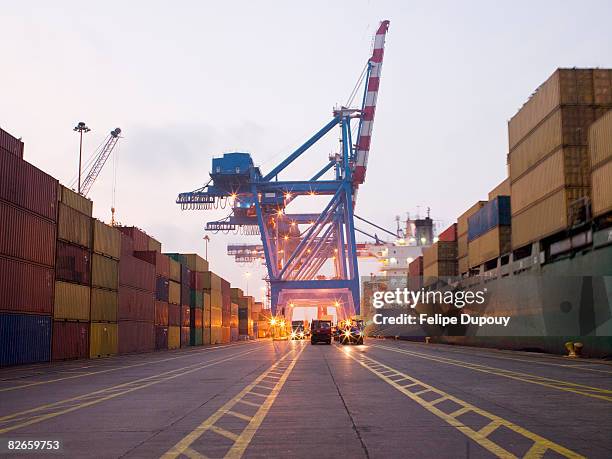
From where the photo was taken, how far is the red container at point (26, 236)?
91.9 feet

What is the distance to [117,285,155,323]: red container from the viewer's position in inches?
1719

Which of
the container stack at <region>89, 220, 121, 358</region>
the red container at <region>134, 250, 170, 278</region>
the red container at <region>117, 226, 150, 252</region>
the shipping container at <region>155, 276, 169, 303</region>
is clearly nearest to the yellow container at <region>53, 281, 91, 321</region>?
the container stack at <region>89, 220, 121, 358</region>

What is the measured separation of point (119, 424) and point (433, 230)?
353 ft

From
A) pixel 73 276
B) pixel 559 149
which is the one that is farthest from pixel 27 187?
pixel 559 149


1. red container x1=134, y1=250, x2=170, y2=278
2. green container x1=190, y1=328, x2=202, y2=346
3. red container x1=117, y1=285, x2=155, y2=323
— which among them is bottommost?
Result: green container x1=190, y1=328, x2=202, y2=346

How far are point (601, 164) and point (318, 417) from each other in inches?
990

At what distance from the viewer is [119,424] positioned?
10.3m

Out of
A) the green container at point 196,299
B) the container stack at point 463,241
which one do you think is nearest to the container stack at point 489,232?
the container stack at point 463,241

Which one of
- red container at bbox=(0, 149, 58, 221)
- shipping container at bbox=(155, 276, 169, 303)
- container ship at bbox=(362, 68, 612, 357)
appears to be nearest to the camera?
red container at bbox=(0, 149, 58, 221)

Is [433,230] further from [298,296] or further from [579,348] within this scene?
[579,348]

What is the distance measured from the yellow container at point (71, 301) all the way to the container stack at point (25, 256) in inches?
29.8

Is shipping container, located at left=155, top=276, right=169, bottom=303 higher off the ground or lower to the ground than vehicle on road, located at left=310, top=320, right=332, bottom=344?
higher

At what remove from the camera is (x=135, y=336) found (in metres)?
46.6

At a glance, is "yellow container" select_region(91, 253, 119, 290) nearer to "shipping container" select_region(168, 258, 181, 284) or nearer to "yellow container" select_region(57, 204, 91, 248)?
"yellow container" select_region(57, 204, 91, 248)
